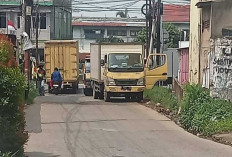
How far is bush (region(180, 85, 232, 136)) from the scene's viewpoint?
15.1m

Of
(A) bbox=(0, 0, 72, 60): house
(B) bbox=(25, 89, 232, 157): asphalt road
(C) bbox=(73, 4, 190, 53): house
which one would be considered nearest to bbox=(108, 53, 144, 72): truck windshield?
(B) bbox=(25, 89, 232, 157): asphalt road

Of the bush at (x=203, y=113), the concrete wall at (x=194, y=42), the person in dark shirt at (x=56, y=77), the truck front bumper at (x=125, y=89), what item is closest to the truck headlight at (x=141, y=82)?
the truck front bumper at (x=125, y=89)

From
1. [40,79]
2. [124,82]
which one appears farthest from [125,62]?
[40,79]

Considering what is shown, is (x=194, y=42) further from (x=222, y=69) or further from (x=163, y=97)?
(x=222, y=69)

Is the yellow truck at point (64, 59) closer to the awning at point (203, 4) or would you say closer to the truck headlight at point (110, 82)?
the truck headlight at point (110, 82)

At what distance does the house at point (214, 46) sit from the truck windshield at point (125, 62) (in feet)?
9.38

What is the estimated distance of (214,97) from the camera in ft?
56.9

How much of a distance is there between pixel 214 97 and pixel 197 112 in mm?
1269

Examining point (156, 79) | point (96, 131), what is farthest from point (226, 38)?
point (156, 79)

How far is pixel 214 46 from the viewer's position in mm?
18000

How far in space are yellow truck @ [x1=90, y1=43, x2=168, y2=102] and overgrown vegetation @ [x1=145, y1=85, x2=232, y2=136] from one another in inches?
292

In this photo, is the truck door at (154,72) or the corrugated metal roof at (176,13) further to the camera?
the corrugated metal roof at (176,13)

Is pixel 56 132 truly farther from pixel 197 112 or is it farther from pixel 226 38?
pixel 226 38

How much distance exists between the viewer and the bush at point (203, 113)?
15.1 m
